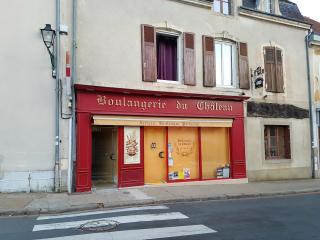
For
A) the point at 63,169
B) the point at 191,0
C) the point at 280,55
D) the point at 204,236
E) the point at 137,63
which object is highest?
the point at 191,0

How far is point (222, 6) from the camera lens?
15.0m

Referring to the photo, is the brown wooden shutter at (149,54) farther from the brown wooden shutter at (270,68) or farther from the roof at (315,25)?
the roof at (315,25)

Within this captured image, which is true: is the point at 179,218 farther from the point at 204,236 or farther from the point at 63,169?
the point at 63,169

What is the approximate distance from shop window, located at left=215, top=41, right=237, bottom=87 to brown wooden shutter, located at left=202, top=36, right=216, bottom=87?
16.3 inches

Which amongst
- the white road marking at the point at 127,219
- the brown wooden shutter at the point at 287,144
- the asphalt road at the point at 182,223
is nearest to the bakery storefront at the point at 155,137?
the brown wooden shutter at the point at 287,144

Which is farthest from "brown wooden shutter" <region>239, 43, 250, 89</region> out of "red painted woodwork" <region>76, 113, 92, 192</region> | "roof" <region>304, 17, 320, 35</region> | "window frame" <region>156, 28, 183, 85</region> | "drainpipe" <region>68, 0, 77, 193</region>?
"drainpipe" <region>68, 0, 77, 193</region>

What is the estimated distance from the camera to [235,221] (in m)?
7.53

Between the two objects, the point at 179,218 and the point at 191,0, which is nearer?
the point at 179,218

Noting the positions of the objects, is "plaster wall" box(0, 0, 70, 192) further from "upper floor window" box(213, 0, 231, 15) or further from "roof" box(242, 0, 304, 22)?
"roof" box(242, 0, 304, 22)

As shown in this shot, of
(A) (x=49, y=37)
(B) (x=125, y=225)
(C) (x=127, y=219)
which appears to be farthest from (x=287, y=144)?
(B) (x=125, y=225)

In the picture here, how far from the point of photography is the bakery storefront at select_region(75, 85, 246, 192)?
38.4 ft

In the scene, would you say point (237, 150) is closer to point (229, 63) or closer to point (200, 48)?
point (229, 63)

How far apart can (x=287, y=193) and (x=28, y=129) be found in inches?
327

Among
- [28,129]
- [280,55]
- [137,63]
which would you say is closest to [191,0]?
[137,63]
